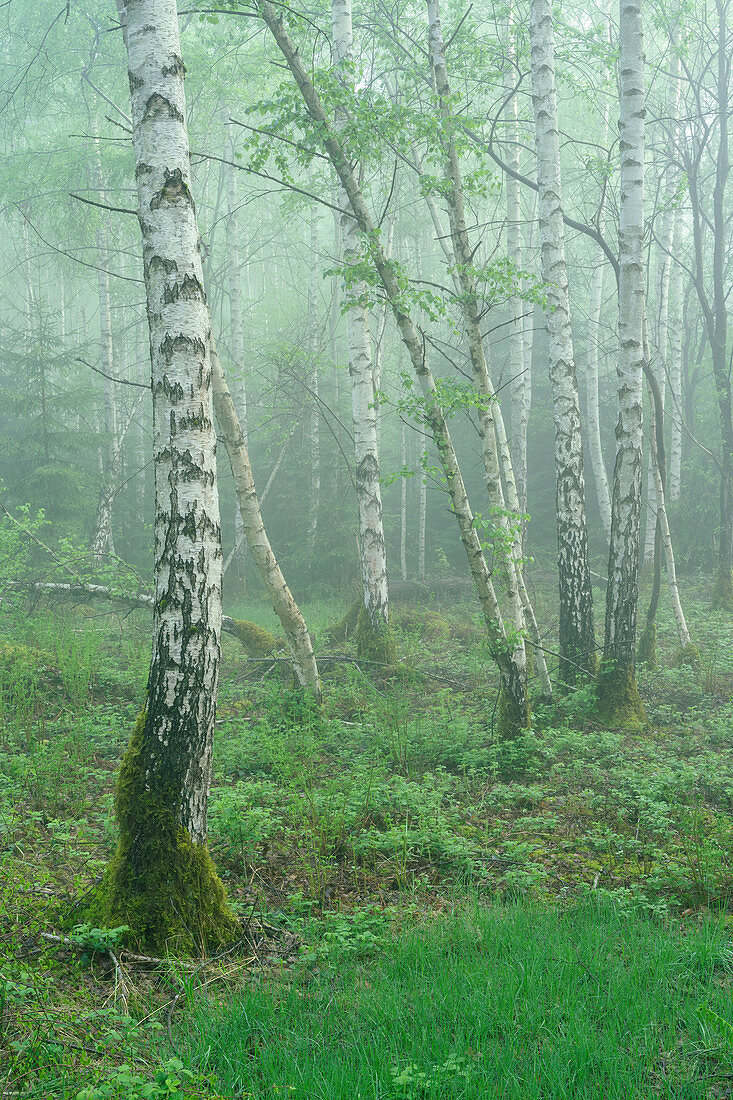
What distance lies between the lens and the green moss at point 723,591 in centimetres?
1251

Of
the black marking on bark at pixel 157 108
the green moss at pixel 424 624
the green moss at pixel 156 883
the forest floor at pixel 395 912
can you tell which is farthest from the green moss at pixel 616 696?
the black marking on bark at pixel 157 108

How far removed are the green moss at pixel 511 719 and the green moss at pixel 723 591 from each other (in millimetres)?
7769

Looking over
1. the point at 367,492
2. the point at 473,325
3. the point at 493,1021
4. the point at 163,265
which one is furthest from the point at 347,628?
the point at 493,1021

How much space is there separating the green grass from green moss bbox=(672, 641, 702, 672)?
6.38 meters

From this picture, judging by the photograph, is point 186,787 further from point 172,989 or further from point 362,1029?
point 362,1029

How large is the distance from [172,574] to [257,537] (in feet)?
13.2

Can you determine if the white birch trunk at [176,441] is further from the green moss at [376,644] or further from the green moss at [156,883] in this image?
the green moss at [376,644]

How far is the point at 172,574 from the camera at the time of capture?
3350mm

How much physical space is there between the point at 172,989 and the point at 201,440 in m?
2.45

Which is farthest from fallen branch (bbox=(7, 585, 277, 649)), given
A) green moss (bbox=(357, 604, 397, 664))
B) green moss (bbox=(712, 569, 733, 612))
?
green moss (bbox=(712, 569, 733, 612))

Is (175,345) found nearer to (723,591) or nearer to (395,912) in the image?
(395,912)

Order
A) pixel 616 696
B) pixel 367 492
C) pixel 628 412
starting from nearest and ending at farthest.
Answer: pixel 616 696, pixel 628 412, pixel 367 492

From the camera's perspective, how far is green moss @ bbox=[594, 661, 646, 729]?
23.5 ft

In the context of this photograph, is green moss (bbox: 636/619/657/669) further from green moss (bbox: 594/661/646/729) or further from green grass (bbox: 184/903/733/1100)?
green grass (bbox: 184/903/733/1100)
